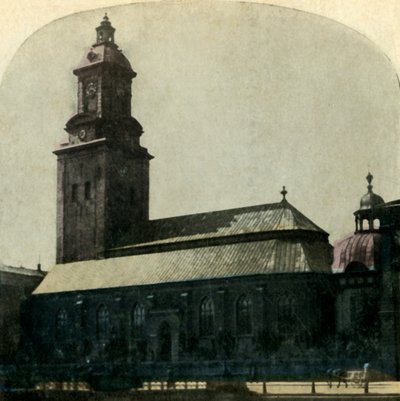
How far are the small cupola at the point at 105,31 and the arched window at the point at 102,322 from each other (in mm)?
24169

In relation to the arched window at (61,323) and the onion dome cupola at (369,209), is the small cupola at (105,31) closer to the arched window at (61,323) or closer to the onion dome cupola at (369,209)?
the onion dome cupola at (369,209)

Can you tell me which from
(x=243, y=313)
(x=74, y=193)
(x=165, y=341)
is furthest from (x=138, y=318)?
A: (x=74, y=193)

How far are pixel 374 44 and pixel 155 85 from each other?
9565mm

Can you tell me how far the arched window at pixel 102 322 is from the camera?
55000mm

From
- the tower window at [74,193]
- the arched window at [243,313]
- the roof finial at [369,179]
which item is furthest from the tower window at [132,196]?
the roof finial at [369,179]

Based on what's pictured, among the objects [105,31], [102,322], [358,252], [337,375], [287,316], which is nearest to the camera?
[105,31]

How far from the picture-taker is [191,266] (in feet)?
173

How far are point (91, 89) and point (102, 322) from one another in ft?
50.3

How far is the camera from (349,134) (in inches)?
1243

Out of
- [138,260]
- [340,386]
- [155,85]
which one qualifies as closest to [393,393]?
[340,386]

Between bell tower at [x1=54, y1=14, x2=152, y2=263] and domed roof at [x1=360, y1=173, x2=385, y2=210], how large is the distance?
22.1 metres

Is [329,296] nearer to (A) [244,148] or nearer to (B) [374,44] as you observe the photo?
(A) [244,148]

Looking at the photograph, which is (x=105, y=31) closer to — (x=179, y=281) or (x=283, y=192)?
(x=283, y=192)

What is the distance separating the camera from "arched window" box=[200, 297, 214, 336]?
168 feet
